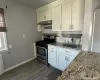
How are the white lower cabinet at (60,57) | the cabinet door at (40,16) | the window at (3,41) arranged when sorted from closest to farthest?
1. the white lower cabinet at (60,57)
2. the window at (3,41)
3. the cabinet door at (40,16)

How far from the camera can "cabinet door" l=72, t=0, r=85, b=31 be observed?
6.82ft

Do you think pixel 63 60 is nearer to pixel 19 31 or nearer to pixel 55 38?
pixel 55 38

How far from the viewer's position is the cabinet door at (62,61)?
237 cm

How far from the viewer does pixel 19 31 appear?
2842 mm

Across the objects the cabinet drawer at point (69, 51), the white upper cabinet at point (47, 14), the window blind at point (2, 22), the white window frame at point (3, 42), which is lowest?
the cabinet drawer at point (69, 51)

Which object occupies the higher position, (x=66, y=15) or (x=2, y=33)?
(x=66, y=15)

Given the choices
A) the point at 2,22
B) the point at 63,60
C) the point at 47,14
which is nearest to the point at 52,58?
the point at 63,60

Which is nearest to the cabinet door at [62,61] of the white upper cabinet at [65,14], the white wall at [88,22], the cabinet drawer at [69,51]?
the cabinet drawer at [69,51]

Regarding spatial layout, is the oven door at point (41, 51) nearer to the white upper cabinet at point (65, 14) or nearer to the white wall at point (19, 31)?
the white wall at point (19, 31)

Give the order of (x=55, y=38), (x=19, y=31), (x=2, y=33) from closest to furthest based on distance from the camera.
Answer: (x=2, y=33), (x=19, y=31), (x=55, y=38)

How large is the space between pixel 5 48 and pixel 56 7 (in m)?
2.30

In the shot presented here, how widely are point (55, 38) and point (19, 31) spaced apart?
1.51m

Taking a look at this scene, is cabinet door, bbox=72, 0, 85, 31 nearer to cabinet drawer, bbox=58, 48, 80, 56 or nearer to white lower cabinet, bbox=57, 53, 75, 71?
cabinet drawer, bbox=58, 48, 80, 56

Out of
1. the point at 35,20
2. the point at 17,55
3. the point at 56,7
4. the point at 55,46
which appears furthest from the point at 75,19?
the point at 17,55
